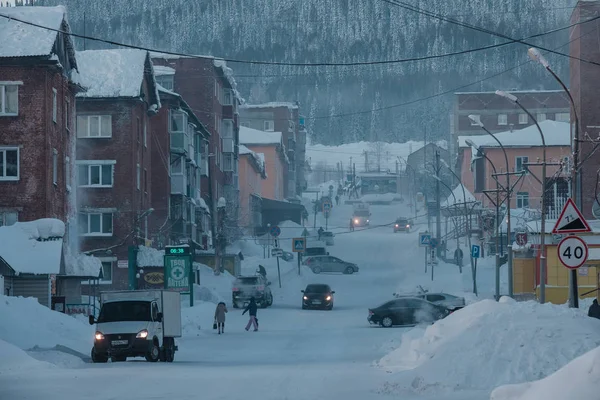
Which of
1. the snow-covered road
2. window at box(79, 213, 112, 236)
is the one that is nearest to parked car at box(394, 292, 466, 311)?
the snow-covered road

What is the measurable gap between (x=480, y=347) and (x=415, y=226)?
314 feet

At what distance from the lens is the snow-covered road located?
1619 centimetres

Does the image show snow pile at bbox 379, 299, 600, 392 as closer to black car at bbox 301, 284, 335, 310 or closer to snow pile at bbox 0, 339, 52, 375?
snow pile at bbox 0, 339, 52, 375

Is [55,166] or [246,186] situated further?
[246,186]

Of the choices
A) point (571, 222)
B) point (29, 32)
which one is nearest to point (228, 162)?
point (29, 32)

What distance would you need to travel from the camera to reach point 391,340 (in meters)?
33.0

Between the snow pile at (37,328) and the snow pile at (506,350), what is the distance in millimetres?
12971

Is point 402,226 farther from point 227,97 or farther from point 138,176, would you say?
point 138,176

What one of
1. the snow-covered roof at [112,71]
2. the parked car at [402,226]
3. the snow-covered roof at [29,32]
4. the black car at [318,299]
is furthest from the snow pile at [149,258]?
the parked car at [402,226]

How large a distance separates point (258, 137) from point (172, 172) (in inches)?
2333

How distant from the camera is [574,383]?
9789 millimetres

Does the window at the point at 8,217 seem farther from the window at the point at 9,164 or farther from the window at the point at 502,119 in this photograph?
the window at the point at 502,119

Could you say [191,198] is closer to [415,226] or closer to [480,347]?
[415,226]

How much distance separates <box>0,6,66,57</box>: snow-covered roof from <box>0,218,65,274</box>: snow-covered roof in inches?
317
